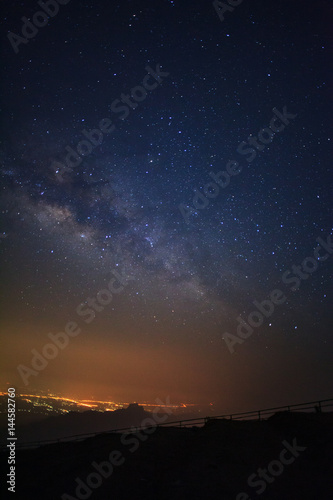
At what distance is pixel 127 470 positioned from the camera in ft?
54.1

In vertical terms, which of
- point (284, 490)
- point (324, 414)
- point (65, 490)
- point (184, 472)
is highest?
point (65, 490)

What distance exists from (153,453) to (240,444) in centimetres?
539

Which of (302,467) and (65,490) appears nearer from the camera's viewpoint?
(302,467)

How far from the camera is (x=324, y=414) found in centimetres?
1942

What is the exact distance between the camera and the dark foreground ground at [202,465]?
12.9 meters

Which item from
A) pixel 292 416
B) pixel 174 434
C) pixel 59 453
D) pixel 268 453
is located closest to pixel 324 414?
pixel 292 416

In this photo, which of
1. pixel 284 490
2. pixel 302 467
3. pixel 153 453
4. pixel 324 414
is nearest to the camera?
pixel 284 490

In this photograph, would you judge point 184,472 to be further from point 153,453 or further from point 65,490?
point 65,490

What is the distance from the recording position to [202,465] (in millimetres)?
15172

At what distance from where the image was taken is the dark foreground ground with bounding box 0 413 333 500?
12930mm

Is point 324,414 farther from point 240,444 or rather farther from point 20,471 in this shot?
point 20,471

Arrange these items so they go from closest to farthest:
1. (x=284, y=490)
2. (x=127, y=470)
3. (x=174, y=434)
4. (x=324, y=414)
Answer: (x=284, y=490), (x=127, y=470), (x=324, y=414), (x=174, y=434)

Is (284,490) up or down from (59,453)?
down

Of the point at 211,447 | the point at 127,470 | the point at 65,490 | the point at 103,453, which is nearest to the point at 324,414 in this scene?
the point at 211,447
